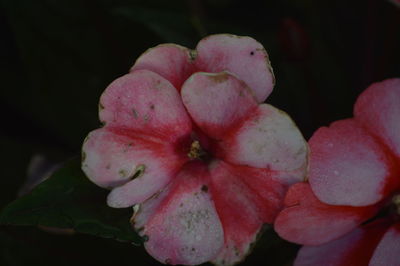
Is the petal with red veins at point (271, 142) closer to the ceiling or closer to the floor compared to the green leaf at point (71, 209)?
closer to the ceiling

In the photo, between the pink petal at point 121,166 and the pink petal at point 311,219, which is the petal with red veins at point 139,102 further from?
the pink petal at point 311,219

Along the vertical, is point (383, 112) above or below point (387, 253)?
above

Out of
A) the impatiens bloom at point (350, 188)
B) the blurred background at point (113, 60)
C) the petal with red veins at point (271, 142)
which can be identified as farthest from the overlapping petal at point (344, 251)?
the blurred background at point (113, 60)

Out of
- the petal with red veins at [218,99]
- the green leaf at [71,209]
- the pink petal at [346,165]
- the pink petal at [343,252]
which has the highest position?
the petal with red veins at [218,99]

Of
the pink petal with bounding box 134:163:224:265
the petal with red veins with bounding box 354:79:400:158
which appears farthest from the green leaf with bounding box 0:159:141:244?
the petal with red veins with bounding box 354:79:400:158

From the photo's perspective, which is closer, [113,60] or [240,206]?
Result: [240,206]

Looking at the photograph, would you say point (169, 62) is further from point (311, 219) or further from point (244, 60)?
point (311, 219)

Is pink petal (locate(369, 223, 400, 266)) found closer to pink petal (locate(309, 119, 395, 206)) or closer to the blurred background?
pink petal (locate(309, 119, 395, 206))

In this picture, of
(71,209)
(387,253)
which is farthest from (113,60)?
(387,253)
